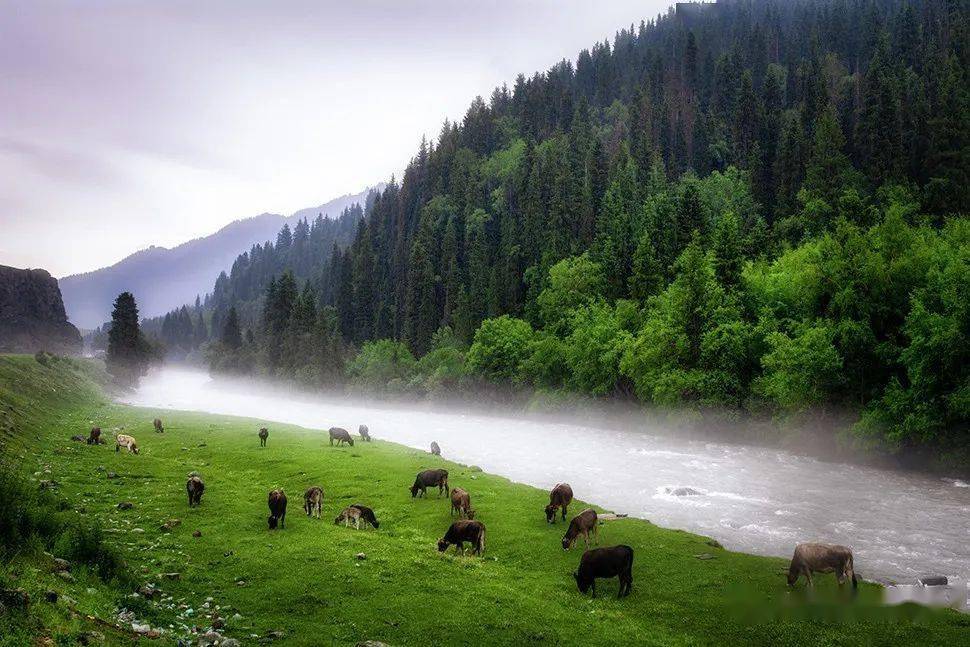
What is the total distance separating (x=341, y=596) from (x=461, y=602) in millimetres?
3511

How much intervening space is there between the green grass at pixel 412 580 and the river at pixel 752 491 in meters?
5.22

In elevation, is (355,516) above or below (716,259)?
below

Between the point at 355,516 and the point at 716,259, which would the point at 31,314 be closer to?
the point at 355,516

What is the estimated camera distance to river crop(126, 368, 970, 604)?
78.6 ft

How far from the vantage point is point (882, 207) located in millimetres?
86562

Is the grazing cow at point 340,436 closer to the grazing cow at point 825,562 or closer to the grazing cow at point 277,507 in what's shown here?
the grazing cow at point 277,507

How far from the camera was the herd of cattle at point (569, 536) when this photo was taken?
17.3 m

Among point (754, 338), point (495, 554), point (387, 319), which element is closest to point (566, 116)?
point (387, 319)

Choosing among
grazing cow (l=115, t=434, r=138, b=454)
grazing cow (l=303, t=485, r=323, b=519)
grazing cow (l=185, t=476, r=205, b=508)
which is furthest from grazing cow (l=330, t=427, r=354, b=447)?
grazing cow (l=185, t=476, r=205, b=508)

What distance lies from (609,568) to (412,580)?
6.29m

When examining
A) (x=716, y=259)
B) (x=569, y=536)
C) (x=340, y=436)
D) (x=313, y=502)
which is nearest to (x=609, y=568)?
(x=569, y=536)

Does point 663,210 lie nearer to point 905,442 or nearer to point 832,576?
point 905,442

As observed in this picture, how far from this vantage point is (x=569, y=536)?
21.2 meters

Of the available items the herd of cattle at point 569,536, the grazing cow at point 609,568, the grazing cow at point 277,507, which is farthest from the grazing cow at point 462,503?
the grazing cow at point 609,568
